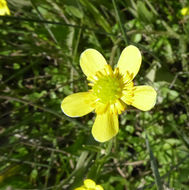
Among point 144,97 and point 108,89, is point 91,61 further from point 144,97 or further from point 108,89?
point 144,97

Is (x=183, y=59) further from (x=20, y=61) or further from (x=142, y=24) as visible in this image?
(x=20, y=61)

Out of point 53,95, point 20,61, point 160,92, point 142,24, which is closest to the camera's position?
point 160,92

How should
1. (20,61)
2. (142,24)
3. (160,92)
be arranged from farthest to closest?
(20,61)
(142,24)
(160,92)

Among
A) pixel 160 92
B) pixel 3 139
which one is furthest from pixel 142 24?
pixel 3 139

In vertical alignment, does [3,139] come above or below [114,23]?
below

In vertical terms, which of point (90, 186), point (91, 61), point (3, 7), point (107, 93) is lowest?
point (90, 186)

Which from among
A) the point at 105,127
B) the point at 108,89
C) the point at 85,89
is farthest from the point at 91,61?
the point at 85,89

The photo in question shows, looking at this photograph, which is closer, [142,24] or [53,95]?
[142,24]

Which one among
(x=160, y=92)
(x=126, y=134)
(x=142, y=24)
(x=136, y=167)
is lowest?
(x=136, y=167)
